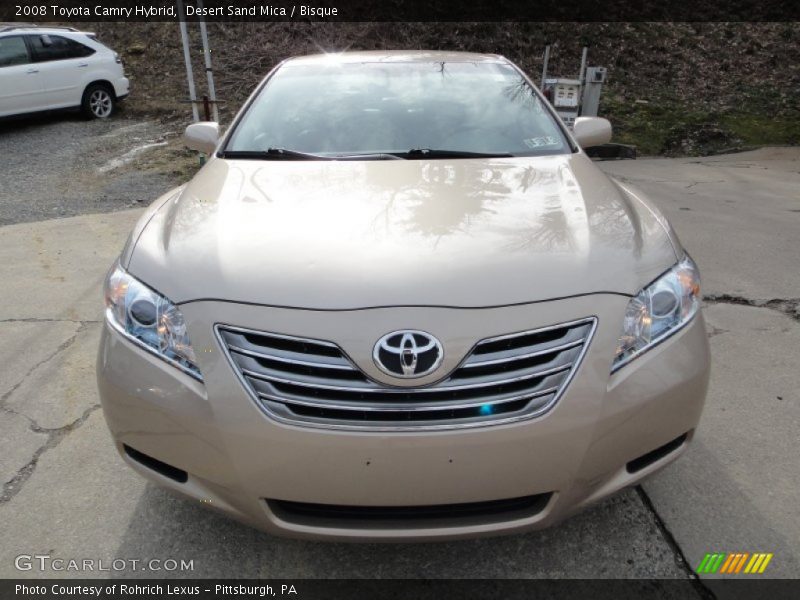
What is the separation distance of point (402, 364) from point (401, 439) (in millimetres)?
179

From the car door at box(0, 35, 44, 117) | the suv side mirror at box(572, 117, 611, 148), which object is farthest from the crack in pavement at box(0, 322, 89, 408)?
the car door at box(0, 35, 44, 117)

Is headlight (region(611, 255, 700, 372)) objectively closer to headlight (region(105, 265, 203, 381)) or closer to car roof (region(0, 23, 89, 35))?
headlight (region(105, 265, 203, 381))

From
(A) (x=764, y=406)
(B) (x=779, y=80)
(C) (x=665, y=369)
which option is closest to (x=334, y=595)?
(C) (x=665, y=369)

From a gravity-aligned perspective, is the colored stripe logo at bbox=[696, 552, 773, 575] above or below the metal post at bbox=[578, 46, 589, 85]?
below

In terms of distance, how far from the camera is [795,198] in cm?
620

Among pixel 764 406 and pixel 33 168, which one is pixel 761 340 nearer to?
pixel 764 406

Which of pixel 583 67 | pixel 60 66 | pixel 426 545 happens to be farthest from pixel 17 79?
pixel 426 545

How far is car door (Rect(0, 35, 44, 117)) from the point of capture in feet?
30.1

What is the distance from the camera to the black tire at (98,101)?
10227 millimetres

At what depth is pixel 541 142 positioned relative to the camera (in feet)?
8.88

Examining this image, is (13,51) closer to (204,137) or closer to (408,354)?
(204,137)

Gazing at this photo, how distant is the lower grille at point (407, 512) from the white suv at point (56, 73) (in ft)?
32.8

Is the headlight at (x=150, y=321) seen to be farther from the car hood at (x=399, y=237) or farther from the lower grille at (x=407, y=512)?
the lower grille at (x=407, y=512)

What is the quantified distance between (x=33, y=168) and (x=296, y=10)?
824 centimetres
